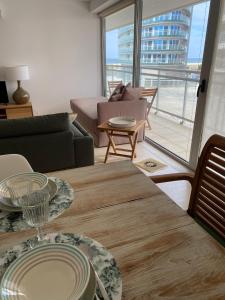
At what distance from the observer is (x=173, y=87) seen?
4.41 m

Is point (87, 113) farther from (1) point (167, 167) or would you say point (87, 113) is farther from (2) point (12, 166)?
(2) point (12, 166)

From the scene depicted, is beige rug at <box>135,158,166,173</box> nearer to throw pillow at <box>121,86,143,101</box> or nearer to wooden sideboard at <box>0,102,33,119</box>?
throw pillow at <box>121,86,143,101</box>

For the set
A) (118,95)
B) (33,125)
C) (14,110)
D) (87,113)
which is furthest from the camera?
(14,110)

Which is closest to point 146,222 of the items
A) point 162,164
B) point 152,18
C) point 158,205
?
point 158,205

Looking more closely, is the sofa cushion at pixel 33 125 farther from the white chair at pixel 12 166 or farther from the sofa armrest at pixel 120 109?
the sofa armrest at pixel 120 109

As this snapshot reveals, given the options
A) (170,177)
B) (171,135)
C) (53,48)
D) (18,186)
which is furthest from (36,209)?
(53,48)

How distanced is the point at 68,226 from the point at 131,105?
274 cm

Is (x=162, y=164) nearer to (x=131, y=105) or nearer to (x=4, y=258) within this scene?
(x=131, y=105)

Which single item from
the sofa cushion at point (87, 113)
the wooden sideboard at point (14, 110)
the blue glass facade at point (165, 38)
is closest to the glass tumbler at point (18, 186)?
the sofa cushion at point (87, 113)

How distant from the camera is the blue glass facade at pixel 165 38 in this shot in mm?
3436

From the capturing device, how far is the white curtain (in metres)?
2.20

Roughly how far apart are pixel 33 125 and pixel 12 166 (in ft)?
3.00

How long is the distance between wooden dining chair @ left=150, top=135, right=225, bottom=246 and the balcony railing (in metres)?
2.66

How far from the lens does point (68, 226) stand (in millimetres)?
820
